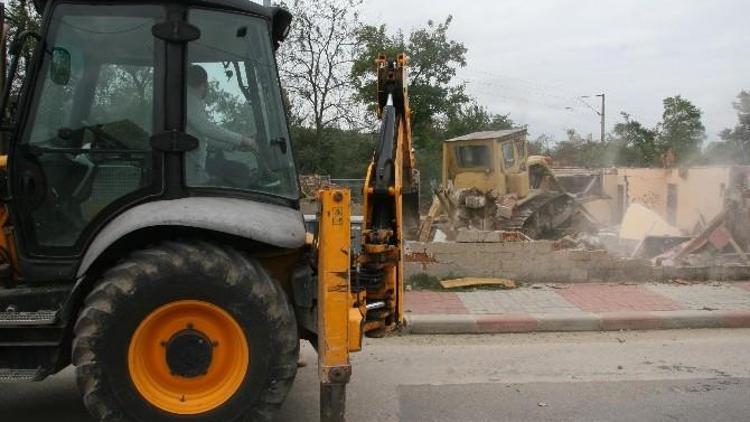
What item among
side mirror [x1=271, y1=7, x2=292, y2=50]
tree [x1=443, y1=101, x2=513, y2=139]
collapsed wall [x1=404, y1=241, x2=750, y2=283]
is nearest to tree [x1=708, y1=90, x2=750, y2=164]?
tree [x1=443, y1=101, x2=513, y2=139]

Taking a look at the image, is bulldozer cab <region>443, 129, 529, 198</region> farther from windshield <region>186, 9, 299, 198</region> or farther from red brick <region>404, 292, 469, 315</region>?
windshield <region>186, 9, 299, 198</region>

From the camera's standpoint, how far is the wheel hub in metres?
3.77

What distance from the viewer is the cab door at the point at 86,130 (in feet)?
12.9

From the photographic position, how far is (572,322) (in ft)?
24.4

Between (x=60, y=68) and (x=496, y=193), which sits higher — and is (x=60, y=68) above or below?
above

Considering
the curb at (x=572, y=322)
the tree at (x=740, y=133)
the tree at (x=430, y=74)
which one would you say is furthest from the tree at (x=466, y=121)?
the curb at (x=572, y=322)

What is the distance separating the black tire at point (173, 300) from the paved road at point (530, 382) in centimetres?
99

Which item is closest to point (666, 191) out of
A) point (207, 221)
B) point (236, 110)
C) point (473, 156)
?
point (473, 156)

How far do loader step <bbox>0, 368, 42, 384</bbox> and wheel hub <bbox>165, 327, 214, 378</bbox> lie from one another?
689mm

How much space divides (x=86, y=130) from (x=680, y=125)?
43716 millimetres

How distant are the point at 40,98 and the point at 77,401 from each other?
7.18 ft

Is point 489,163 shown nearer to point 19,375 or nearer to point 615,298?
point 615,298

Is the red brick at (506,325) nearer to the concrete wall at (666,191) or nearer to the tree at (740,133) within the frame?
the concrete wall at (666,191)

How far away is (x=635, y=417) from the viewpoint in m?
4.75
